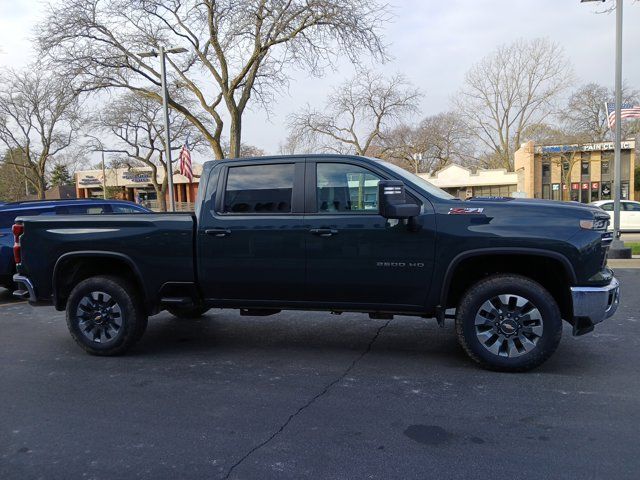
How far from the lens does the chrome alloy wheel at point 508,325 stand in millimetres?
4371

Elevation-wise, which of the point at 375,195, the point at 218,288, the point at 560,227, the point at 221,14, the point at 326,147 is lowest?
the point at 218,288

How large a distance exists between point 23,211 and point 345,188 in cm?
659

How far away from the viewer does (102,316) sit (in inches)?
208

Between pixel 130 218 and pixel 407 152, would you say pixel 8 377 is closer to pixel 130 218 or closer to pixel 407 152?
pixel 130 218

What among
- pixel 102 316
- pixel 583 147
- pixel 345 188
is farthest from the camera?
pixel 583 147

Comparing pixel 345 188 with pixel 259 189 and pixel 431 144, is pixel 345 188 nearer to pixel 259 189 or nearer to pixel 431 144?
pixel 259 189

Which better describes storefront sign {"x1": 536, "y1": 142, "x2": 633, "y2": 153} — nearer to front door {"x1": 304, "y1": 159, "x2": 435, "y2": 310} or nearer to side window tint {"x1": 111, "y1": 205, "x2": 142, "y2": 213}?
side window tint {"x1": 111, "y1": 205, "x2": 142, "y2": 213}

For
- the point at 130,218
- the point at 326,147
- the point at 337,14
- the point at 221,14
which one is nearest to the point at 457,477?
the point at 130,218

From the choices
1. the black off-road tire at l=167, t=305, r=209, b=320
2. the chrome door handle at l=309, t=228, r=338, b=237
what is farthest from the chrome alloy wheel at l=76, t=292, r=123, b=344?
the chrome door handle at l=309, t=228, r=338, b=237

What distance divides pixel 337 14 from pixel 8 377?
1497cm

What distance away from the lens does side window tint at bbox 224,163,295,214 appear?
490 centimetres

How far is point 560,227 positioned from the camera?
13.9 feet

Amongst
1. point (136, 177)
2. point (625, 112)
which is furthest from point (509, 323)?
point (136, 177)

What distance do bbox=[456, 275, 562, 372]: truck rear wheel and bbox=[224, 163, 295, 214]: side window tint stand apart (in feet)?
6.43
